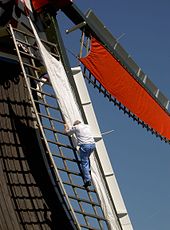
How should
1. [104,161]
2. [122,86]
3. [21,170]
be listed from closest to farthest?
[21,170]
[104,161]
[122,86]

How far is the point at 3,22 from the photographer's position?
8.45 metres

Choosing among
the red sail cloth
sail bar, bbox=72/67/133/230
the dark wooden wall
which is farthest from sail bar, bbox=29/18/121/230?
the red sail cloth

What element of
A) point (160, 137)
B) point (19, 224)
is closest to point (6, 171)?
point (19, 224)

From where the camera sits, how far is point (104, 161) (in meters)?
8.83

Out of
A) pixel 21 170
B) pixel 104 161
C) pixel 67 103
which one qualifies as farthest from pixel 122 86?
pixel 21 170

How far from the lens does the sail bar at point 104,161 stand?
336 inches

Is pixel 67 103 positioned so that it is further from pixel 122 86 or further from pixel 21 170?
pixel 122 86

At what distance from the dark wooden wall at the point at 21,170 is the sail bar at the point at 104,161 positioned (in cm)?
97

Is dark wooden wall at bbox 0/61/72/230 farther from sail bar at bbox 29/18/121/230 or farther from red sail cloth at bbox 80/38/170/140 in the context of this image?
red sail cloth at bbox 80/38/170/140

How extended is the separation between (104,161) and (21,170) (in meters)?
1.63

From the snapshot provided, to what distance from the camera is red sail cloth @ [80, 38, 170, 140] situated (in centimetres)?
1159

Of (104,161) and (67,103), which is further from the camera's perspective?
(104,161)

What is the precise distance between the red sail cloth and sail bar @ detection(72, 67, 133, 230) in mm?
1787

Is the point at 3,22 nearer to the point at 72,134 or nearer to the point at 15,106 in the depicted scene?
the point at 15,106
